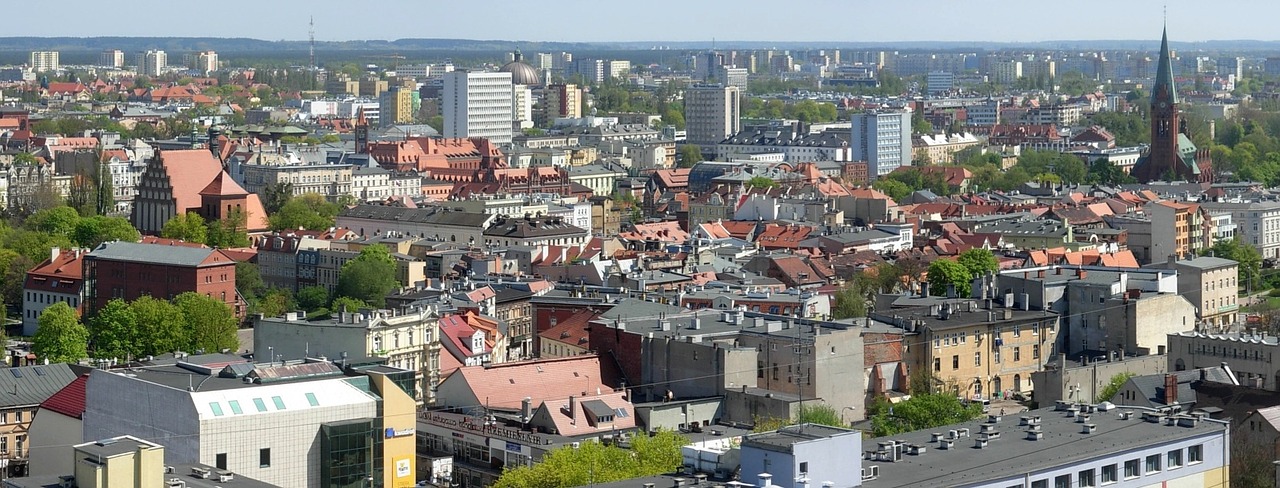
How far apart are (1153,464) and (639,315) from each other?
1689 cm

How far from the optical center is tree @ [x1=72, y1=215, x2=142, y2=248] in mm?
65875

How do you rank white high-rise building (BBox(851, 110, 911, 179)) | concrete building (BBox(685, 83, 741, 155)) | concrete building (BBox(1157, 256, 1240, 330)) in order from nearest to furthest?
concrete building (BBox(1157, 256, 1240, 330)), white high-rise building (BBox(851, 110, 911, 179)), concrete building (BBox(685, 83, 741, 155))

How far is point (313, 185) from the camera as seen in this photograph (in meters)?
87.1

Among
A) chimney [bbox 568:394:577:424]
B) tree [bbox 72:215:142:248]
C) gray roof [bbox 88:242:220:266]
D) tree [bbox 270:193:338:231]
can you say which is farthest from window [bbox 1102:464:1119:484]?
tree [bbox 270:193:338:231]

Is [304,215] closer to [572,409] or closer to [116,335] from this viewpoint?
[116,335]

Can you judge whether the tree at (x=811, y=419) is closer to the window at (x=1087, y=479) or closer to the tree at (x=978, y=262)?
the window at (x=1087, y=479)

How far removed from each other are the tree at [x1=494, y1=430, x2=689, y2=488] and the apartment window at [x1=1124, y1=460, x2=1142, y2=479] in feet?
17.1

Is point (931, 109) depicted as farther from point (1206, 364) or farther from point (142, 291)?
point (1206, 364)

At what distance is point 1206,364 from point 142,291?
88.9 feet

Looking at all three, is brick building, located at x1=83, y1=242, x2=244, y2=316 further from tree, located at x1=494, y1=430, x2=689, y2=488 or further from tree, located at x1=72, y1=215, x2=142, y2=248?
tree, located at x1=494, y1=430, x2=689, y2=488

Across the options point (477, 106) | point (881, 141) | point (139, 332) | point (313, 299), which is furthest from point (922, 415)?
point (477, 106)

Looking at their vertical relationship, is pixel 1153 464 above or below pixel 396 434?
above

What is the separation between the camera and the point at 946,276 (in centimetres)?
5300

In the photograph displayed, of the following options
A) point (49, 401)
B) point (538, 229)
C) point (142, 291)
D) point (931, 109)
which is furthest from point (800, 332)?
point (931, 109)
